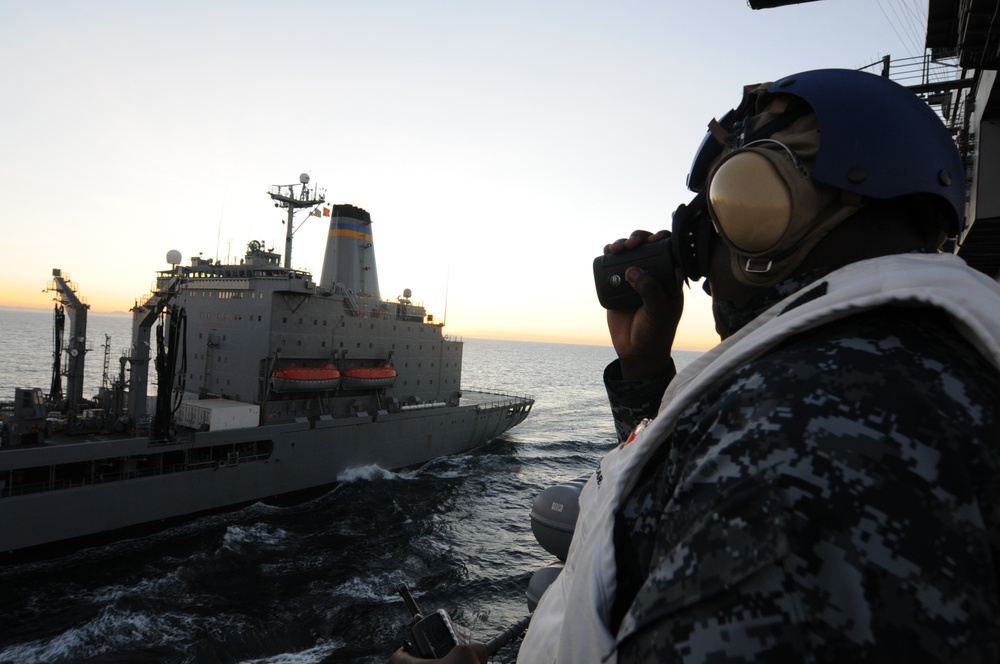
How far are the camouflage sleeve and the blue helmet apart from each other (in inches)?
42.7

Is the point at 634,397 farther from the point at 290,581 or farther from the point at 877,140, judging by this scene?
the point at 290,581

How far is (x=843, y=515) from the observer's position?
61 centimetres

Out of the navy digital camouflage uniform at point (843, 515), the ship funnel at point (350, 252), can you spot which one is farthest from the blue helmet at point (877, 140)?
the ship funnel at point (350, 252)

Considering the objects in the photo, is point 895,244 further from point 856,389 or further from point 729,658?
point 729,658

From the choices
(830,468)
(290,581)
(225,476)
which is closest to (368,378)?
(225,476)

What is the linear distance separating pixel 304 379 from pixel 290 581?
23.0ft

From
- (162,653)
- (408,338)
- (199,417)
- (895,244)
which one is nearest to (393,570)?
(162,653)

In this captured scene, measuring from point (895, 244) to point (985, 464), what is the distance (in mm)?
570

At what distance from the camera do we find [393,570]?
45.6 ft

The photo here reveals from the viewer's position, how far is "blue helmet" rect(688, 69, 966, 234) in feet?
3.31

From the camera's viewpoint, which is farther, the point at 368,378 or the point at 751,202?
the point at 368,378

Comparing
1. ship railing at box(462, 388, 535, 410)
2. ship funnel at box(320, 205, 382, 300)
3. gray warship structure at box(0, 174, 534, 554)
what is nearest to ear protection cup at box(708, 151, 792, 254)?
gray warship structure at box(0, 174, 534, 554)

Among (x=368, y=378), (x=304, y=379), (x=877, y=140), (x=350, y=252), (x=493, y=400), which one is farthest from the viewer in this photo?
(x=493, y=400)

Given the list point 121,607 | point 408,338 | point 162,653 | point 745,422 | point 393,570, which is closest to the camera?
point 745,422
